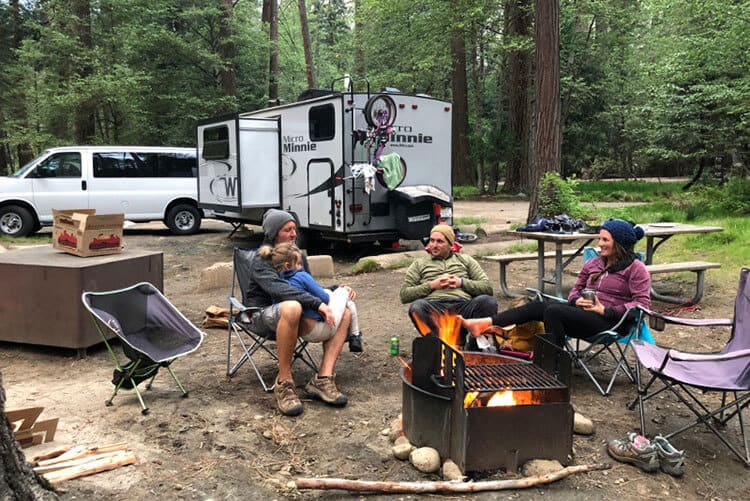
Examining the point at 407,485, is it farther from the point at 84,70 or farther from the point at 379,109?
the point at 84,70

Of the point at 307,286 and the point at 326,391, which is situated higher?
the point at 307,286

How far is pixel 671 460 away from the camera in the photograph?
269 cm

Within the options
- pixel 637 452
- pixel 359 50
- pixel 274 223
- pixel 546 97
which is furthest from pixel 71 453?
pixel 359 50

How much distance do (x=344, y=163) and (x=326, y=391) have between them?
17.1 ft

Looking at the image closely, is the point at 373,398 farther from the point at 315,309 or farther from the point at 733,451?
the point at 733,451

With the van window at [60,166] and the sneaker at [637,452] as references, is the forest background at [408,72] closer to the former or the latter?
the van window at [60,166]

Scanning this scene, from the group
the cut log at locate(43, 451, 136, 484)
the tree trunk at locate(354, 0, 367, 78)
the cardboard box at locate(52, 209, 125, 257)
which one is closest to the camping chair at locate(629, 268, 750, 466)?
the cut log at locate(43, 451, 136, 484)

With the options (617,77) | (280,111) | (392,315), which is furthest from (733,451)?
(617,77)

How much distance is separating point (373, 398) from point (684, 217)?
841 cm

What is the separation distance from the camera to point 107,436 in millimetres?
3021

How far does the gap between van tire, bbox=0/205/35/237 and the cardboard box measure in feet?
22.4

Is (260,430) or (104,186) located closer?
(260,430)

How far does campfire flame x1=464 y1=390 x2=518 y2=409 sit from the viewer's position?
260 cm

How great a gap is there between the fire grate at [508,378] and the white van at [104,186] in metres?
9.67
